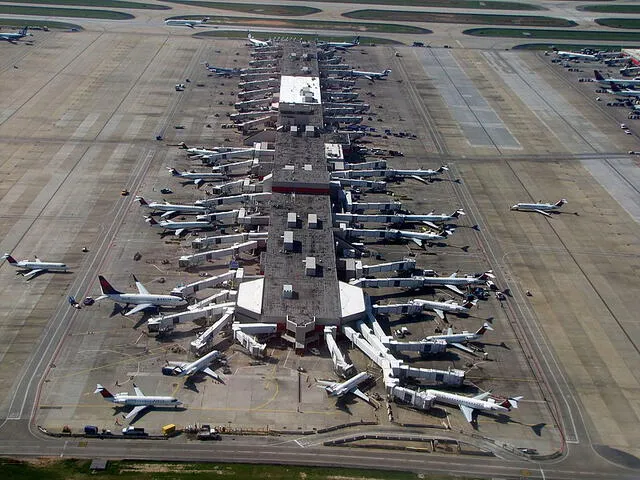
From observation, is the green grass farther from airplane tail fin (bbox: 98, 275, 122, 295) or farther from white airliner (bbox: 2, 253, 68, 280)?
white airliner (bbox: 2, 253, 68, 280)

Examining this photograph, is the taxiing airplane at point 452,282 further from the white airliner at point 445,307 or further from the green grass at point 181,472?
the green grass at point 181,472

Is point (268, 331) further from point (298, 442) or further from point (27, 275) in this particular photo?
point (27, 275)

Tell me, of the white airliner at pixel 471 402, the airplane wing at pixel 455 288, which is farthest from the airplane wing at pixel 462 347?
the airplane wing at pixel 455 288

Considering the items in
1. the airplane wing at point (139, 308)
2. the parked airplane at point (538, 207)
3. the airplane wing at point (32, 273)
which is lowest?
the airplane wing at point (32, 273)

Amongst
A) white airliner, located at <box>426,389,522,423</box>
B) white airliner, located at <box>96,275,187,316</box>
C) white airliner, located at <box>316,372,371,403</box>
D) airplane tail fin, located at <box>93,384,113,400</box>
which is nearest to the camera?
airplane tail fin, located at <box>93,384,113,400</box>

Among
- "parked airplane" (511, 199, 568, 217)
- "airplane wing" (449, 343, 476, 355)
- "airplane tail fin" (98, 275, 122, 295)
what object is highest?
"airplane tail fin" (98, 275, 122, 295)

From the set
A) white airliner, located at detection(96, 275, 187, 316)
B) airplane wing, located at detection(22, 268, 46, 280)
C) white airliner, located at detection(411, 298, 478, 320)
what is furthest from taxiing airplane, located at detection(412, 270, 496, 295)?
airplane wing, located at detection(22, 268, 46, 280)
